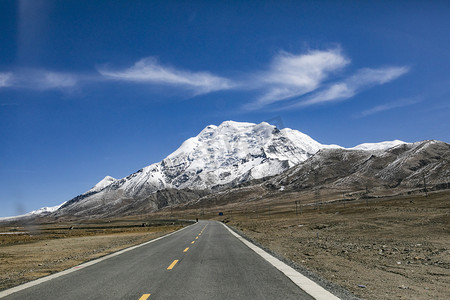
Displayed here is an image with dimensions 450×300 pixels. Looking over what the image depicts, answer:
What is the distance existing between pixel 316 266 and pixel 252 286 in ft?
19.8

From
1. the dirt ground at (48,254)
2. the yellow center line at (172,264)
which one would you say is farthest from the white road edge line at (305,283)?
the dirt ground at (48,254)

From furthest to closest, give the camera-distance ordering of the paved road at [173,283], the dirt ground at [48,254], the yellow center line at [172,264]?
the dirt ground at [48,254] → the yellow center line at [172,264] → the paved road at [173,283]

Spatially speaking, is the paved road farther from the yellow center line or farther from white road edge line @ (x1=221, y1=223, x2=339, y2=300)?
white road edge line @ (x1=221, y1=223, x2=339, y2=300)

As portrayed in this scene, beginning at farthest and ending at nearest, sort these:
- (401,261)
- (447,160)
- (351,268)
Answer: (447,160), (401,261), (351,268)

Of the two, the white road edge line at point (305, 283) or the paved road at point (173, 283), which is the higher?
the paved road at point (173, 283)

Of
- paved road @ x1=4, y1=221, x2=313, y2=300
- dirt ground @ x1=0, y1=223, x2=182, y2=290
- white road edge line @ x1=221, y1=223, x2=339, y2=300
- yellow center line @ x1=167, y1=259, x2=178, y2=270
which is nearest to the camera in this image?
white road edge line @ x1=221, y1=223, x2=339, y2=300

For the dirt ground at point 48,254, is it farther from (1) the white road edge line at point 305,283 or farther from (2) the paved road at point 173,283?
(1) the white road edge line at point 305,283

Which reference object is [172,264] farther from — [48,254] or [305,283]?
[48,254]

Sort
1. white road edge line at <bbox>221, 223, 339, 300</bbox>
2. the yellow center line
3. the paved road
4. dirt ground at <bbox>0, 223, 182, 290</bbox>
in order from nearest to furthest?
1. white road edge line at <bbox>221, 223, 339, 300</bbox>
2. the paved road
3. the yellow center line
4. dirt ground at <bbox>0, 223, 182, 290</bbox>

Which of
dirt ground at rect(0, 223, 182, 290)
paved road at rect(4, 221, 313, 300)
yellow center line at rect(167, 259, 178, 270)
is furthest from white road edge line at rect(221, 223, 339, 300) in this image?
dirt ground at rect(0, 223, 182, 290)

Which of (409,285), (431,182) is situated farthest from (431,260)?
(431,182)

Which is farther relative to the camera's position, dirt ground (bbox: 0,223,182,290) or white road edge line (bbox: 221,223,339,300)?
dirt ground (bbox: 0,223,182,290)

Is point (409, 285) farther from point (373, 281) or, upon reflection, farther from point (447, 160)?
point (447, 160)

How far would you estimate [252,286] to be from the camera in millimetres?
9227
